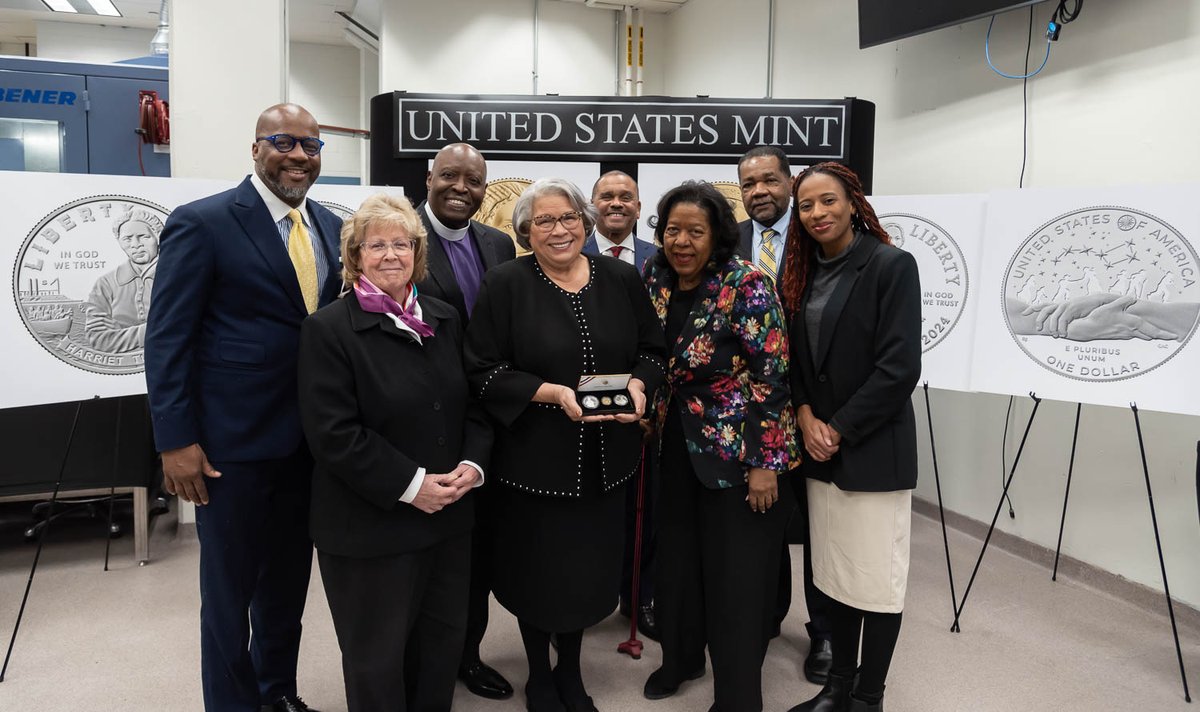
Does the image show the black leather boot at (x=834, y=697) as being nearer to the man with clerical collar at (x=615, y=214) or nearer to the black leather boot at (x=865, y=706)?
the black leather boot at (x=865, y=706)

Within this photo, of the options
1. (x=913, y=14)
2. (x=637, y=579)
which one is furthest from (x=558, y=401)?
(x=913, y=14)

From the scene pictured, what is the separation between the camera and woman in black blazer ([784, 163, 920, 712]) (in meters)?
2.10

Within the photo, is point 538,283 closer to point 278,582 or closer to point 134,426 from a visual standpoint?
point 278,582

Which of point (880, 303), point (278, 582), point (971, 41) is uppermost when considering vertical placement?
point (971, 41)

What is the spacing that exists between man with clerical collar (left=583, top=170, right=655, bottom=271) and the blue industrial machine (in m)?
2.60

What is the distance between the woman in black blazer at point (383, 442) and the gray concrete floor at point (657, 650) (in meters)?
0.69

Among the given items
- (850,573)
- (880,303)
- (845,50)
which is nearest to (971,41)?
(845,50)

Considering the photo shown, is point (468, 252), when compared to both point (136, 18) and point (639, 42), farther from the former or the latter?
point (136, 18)

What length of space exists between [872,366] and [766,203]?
3.05 feet

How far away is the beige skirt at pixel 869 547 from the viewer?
2158 mm

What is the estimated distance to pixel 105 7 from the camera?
8109 millimetres


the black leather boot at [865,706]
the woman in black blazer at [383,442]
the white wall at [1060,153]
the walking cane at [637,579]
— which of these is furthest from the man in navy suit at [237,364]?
the white wall at [1060,153]

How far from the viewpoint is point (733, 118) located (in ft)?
13.3

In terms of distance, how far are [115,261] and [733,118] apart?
2824 mm
